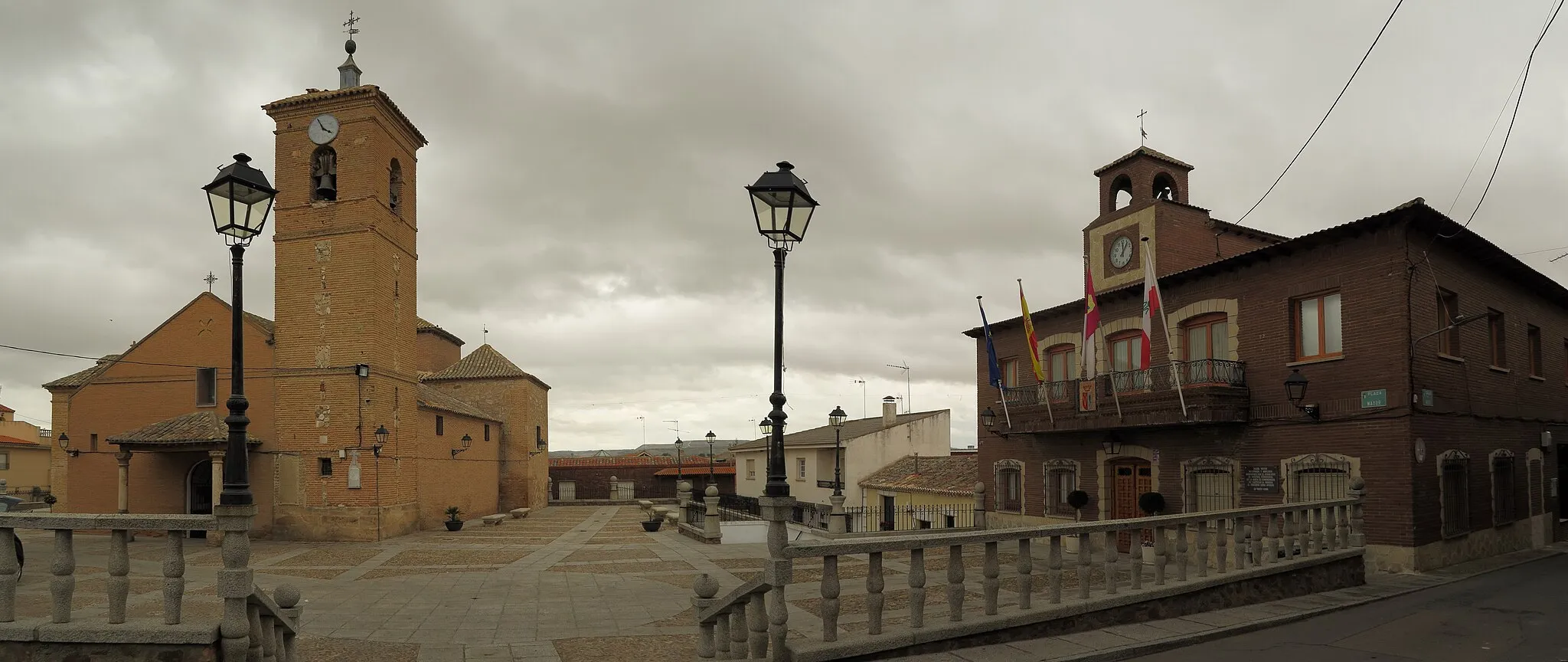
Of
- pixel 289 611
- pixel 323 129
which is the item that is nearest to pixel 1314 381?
pixel 289 611

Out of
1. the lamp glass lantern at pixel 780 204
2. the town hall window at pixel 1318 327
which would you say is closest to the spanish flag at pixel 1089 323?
the town hall window at pixel 1318 327

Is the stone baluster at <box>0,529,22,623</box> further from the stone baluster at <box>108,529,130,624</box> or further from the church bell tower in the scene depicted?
the church bell tower

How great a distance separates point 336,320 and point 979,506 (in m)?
19.3

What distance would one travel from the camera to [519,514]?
36.8 m

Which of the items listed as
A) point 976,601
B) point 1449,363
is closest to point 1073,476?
point 1449,363

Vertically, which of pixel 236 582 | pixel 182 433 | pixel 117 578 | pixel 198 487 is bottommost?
pixel 198 487

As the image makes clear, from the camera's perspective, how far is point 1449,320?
54.4ft

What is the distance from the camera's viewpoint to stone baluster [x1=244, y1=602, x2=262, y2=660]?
718 centimetres

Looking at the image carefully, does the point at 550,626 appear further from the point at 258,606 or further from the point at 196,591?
the point at 196,591

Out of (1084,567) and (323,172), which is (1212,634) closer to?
(1084,567)

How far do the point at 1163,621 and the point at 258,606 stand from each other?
348 inches

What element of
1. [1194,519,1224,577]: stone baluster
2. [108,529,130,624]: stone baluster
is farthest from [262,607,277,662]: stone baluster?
[1194,519,1224,577]: stone baluster

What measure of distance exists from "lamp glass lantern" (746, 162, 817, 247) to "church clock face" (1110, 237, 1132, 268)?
52.2 ft

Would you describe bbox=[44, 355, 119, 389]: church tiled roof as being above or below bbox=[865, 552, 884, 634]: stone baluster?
above
